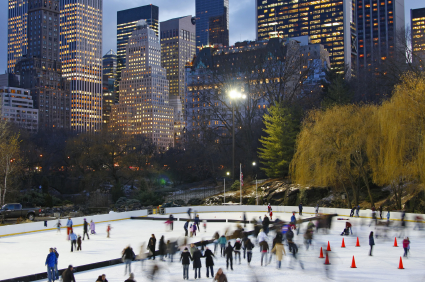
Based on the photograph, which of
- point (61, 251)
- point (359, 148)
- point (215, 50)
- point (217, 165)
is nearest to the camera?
point (61, 251)

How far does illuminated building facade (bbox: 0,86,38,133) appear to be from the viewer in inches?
6983

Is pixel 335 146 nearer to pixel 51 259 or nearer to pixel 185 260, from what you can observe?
pixel 185 260

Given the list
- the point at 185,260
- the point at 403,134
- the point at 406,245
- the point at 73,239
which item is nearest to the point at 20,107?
the point at 73,239

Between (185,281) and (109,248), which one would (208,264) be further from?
(109,248)

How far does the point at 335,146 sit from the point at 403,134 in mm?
7451

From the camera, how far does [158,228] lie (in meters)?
29.8

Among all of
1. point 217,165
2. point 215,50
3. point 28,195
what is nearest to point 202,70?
point 215,50

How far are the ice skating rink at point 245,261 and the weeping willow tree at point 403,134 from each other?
14.3ft

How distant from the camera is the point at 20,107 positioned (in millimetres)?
181875

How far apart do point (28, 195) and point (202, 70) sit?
285 feet

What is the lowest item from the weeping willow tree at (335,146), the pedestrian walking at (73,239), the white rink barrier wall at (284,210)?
the white rink barrier wall at (284,210)

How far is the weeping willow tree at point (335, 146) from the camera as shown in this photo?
3562 centimetres

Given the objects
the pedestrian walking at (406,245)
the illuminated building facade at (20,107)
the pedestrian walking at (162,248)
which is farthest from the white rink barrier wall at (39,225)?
the illuminated building facade at (20,107)

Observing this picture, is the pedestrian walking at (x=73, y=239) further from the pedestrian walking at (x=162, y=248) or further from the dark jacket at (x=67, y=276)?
the dark jacket at (x=67, y=276)
